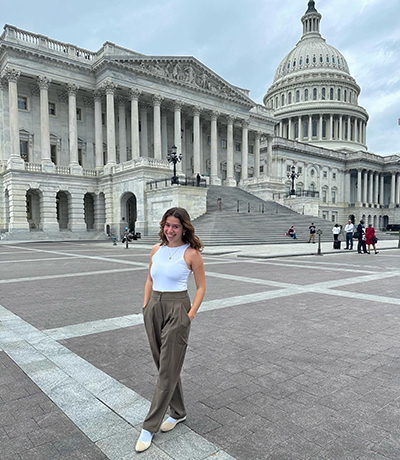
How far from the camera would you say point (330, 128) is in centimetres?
9000

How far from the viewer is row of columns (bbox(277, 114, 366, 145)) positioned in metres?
89.9

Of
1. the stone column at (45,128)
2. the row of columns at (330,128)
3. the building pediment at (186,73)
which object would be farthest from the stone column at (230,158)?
the row of columns at (330,128)

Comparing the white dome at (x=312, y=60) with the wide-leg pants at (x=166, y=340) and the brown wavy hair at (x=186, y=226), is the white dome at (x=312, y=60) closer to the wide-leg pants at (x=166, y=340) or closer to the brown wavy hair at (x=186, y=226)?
the brown wavy hair at (x=186, y=226)

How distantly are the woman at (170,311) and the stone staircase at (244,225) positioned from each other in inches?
888

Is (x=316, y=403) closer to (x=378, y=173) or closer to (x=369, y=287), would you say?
(x=369, y=287)

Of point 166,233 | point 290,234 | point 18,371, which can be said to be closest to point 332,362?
point 166,233

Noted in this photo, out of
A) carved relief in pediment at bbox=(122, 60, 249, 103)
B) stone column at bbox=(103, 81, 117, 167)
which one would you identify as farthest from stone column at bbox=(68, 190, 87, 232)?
carved relief in pediment at bbox=(122, 60, 249, 103)

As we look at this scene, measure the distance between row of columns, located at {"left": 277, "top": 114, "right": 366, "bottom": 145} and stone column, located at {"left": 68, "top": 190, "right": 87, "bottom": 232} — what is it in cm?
6606

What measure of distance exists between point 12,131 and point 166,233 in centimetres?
3959

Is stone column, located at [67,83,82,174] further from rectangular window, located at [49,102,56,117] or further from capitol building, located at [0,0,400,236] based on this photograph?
rectangular window, located at [49,102,56,117]

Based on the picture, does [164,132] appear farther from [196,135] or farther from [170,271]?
[170,271]

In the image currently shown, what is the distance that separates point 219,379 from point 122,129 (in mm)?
43454

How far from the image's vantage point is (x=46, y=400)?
3.61 metres

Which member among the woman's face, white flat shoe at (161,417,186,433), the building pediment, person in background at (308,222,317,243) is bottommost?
white flat shoe at (161,417,186,433)
